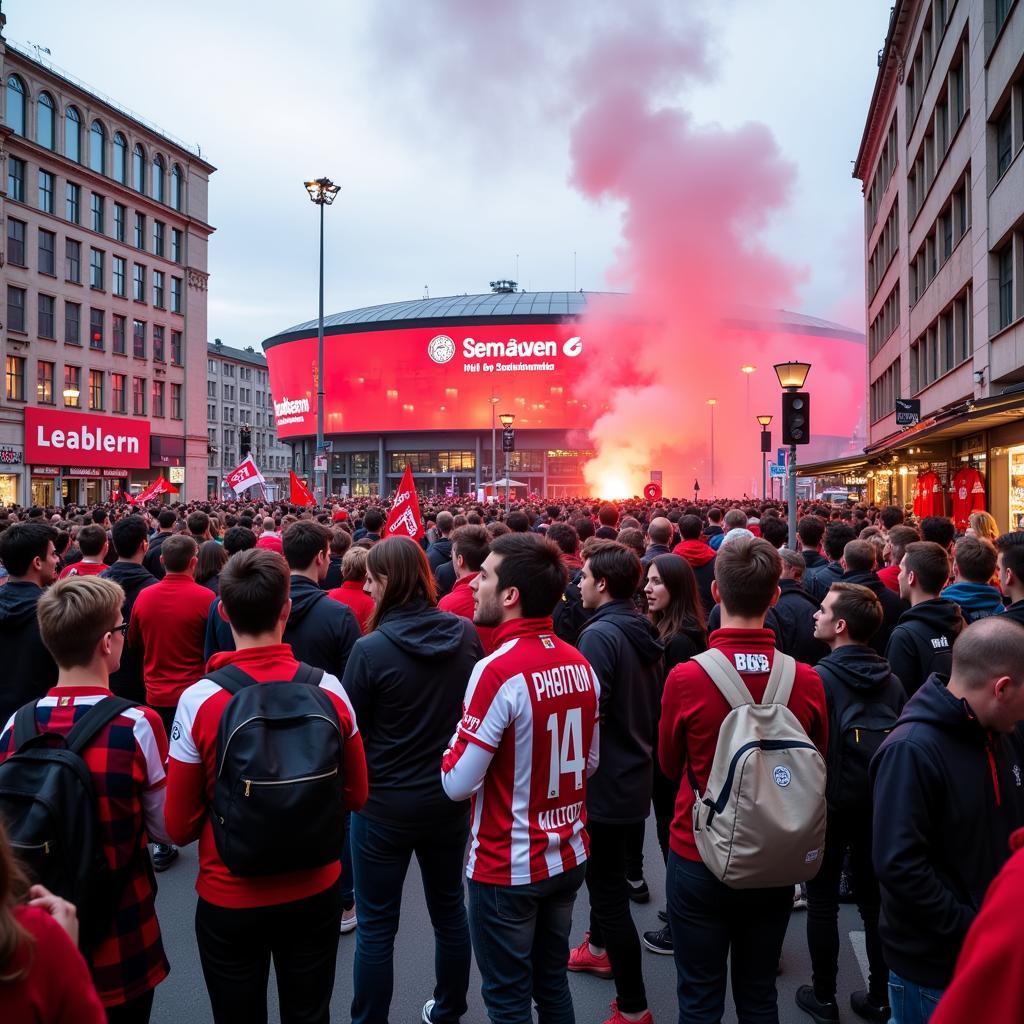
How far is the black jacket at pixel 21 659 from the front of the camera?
4.52 m

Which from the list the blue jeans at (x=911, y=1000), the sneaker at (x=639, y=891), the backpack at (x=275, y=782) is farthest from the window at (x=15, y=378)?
the blue jeans at (x=911, y=1000)

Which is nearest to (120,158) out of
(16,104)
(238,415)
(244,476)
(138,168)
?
(138,168)

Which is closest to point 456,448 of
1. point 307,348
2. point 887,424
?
point 307,348

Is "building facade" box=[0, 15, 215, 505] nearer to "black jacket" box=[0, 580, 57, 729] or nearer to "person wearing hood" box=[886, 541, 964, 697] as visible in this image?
"black jacket" box=[0, 580, 57, 729]

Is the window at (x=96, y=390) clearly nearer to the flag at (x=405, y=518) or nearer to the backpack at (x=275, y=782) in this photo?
the flag at (x=405, y=518)

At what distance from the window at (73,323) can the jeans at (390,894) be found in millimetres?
44839

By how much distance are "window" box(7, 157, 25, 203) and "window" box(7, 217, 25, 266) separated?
1.04 meters

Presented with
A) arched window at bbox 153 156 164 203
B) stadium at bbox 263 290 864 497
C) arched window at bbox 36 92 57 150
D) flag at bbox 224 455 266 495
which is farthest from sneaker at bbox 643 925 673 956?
stadium at bbox 263 290 864 497

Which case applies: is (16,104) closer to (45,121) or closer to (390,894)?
(45,121)

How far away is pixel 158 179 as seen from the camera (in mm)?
47438

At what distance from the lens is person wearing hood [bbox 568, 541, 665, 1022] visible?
12.4 feet

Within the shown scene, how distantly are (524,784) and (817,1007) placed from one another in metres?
2.15

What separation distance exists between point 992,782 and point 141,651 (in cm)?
516

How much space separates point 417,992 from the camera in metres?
4.08
